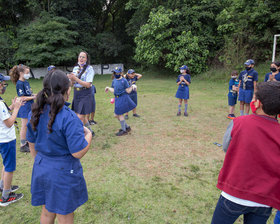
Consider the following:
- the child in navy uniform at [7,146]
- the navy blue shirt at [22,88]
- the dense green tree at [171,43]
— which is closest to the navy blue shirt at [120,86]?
the navy blue shirt at [22,88]

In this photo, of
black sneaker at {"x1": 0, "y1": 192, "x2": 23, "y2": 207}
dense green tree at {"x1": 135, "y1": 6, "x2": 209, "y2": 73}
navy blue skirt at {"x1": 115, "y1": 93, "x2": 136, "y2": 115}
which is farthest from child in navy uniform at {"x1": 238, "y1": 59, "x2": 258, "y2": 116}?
dense green tree at {"x1": 135, "y1": 6, "x2": 209, "y2": 73}

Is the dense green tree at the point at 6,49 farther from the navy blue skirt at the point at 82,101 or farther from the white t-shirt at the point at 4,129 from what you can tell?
the white t-shirt at the point at 4,129

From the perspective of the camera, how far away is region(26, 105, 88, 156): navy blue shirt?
178cm

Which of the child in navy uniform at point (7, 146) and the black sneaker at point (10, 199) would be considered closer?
the child in navy uniform at point (7, 146)

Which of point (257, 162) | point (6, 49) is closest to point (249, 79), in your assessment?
point (257, 162)

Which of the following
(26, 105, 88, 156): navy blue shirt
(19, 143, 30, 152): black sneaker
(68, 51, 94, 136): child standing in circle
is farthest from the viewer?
(68, 51, 94, 136): child standing in circle

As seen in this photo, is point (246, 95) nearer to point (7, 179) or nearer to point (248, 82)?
point (248, 82)

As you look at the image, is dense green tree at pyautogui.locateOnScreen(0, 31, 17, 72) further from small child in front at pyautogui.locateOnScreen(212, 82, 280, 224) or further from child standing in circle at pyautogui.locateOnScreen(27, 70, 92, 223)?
small child in front at pyautogui.locateOnScreen(212, 82, 280, 224)

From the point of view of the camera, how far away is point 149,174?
386 centimetres

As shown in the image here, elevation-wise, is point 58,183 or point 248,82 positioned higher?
point 248,82

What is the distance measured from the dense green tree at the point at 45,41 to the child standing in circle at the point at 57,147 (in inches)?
838

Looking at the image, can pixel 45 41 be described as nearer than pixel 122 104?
No

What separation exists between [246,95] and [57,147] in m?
6.11

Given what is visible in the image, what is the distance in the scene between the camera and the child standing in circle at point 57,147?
179cm
